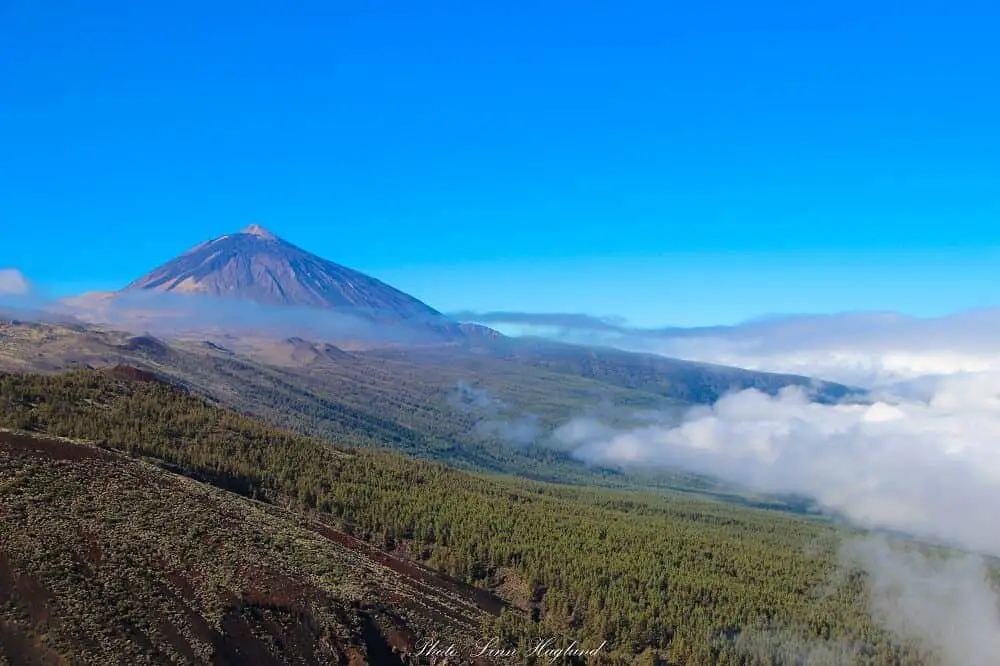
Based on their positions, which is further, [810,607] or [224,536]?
[810,607]

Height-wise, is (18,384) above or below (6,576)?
above

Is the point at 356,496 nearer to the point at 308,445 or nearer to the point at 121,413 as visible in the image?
the point at 308,445

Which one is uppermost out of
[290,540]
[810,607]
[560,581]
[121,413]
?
[121,413]

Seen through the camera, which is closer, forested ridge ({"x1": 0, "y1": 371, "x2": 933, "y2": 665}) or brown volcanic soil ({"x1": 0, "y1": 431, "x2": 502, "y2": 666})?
brown volcanic soil ({"x1": 0, "y1": 431, "x2": 502, "y2": 666})

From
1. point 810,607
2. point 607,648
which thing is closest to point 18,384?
point 607,648
